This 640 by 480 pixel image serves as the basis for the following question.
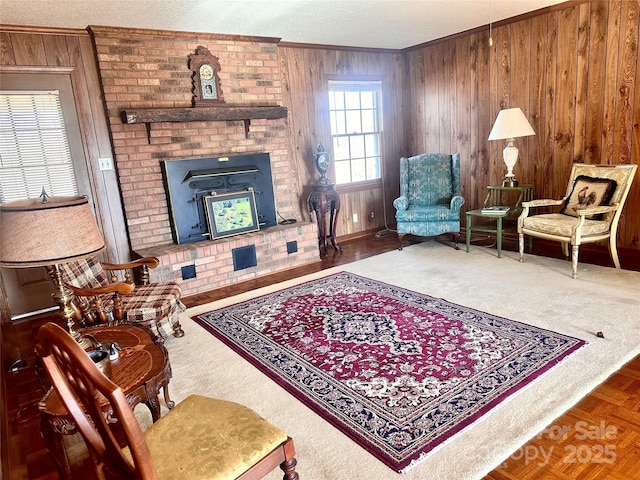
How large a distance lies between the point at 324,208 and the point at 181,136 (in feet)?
5.78

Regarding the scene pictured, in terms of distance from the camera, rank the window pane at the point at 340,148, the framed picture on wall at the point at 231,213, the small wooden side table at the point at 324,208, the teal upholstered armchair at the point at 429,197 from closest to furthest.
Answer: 1. the framed picture on wall at the point at 231,213
2. the teal upholstered armchair at the point at 429,197
3. the small wooden side table at the point at 324,208
4. the window pane at the point at 340,148

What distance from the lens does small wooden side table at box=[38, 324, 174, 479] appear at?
1.53 m

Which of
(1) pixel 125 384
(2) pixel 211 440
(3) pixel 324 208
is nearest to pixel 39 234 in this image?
(1) pixel 125 384

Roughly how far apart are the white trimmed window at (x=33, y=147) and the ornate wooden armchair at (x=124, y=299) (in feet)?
4.07

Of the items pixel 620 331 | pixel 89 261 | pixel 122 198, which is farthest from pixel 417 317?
pixel 122 198

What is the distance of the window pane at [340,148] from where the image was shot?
5.59 metres

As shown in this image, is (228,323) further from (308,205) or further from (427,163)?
(427,163)

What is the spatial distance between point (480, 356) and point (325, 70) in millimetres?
4040

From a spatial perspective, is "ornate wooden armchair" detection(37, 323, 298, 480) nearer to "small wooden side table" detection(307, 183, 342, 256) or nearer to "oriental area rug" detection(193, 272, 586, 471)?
"oriental area rug" detection(193, 272, 586, 471)

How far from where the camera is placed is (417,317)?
309 centimetres

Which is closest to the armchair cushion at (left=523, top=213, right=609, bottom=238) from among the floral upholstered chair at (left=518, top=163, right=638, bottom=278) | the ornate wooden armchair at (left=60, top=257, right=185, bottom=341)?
the floral upholstered chair at (left=518, top=163, right=638, bottom=278)

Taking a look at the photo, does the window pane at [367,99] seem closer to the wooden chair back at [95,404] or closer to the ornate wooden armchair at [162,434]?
the ornate wooden armchair at [162,434]

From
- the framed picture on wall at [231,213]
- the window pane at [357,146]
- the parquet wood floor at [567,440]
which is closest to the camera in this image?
the parquet wood floor at [567,440]

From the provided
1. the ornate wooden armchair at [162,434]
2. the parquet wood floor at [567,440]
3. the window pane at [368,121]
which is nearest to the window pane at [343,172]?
the window pane at [368,121]
